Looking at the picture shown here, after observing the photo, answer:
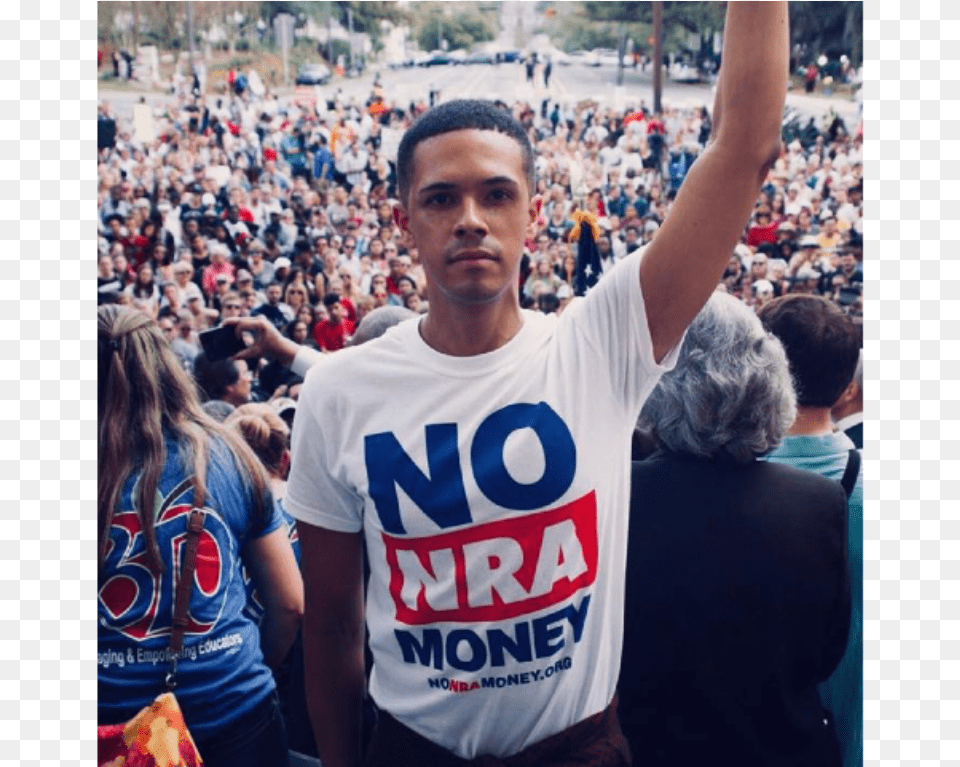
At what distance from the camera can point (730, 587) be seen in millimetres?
1697

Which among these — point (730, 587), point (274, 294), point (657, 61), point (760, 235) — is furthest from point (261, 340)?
point (657, 61)

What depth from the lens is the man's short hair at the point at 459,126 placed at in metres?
1.53

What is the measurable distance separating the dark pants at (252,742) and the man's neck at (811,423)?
1.20 metres

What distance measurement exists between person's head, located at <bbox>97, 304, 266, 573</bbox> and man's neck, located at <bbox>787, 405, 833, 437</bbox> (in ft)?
3.63

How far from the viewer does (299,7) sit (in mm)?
13898

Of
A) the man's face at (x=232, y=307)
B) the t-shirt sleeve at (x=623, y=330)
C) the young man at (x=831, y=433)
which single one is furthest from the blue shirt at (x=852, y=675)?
the man's face at (x=232, y=307)

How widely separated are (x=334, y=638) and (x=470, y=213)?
73 cm

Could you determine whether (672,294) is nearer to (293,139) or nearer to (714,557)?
(714,557)

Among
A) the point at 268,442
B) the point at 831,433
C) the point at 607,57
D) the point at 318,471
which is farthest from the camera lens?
the point at 607,57

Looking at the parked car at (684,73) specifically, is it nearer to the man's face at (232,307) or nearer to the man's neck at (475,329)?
the man's face at (232,307)

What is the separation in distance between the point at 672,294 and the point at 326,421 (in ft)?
1.78

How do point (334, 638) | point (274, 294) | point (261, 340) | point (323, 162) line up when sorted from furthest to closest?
point (323, 162) → point (274, 294) → point (261, 340) → point (334, 638)

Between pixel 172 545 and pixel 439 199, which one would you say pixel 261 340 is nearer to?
pixel 172 545

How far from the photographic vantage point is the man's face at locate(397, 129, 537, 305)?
1.49 metres
